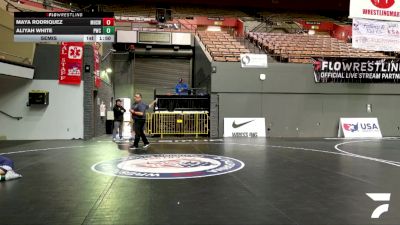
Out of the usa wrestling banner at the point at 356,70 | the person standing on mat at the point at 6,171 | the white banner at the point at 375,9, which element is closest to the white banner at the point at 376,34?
the white banner at the point at 375,9

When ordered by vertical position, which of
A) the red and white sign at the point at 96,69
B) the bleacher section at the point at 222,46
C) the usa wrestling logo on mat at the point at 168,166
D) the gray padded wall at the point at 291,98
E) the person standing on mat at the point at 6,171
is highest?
the bleacher section at the point at 222,46

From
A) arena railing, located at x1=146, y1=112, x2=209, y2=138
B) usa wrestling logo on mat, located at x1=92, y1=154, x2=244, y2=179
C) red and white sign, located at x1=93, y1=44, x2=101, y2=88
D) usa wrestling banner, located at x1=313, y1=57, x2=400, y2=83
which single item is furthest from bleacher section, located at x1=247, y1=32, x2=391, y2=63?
usa wrestling logo on mat, located at x1=92, y1=154, x2=244, y2=179

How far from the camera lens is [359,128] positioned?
2072 centimetres

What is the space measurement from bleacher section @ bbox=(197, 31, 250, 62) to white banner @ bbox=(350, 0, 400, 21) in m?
12.1

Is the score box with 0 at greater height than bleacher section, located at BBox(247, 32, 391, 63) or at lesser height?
lesser

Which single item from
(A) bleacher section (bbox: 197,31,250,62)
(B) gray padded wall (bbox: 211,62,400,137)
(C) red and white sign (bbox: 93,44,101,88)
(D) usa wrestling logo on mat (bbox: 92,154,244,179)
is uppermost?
(A) bleacher section (bbox: 197,31,250,62)

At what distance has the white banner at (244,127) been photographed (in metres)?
19.8

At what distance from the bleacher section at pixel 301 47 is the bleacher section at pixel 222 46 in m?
1.80

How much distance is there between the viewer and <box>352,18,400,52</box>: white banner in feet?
30.9

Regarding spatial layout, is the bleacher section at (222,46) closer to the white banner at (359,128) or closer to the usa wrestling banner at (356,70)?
the usa wrestling banner at (356,70)
